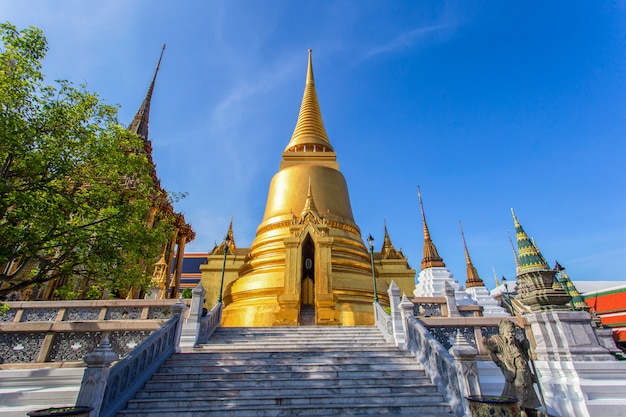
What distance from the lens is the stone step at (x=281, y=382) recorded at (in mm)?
6316

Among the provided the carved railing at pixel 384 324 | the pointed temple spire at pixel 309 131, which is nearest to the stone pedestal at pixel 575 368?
the carved railing at pixel 384 324

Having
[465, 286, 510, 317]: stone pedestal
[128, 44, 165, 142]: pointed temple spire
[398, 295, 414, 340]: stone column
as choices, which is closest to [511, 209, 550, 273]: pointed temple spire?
[398, 295, 414, 340]: stone column

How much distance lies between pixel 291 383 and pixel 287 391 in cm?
28

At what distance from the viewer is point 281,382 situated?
255 inches

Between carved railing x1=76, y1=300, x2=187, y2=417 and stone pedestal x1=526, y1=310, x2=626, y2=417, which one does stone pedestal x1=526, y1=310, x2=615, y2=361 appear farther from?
carved railing x1=76, y1=300, x2=187, y2=417

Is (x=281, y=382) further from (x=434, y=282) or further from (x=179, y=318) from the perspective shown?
(x=434, y=282)

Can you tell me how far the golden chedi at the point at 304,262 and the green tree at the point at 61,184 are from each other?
4591 mm

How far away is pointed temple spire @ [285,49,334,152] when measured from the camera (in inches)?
869

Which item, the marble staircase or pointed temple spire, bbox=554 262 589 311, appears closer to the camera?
the marble staircase

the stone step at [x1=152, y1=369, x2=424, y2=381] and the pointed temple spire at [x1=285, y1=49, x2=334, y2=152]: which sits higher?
the pointed temple spire at [x1=285, y1=49, x2=334, y2=152]

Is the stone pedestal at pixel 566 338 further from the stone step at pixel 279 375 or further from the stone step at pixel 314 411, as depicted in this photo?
the stone step at pixel 314 411

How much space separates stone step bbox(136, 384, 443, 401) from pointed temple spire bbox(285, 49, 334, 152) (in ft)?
56.7

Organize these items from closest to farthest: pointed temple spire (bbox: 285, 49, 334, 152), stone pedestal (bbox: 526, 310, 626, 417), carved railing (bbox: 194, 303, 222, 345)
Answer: stone pedestal (bbox: 526, 310, 626, 417) < carved railing (bbox: 194, 303, 222, 345) < pointed temple spire (bbox: 285, 49, 334, 152)

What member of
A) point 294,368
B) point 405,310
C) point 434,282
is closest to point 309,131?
point 434,282
